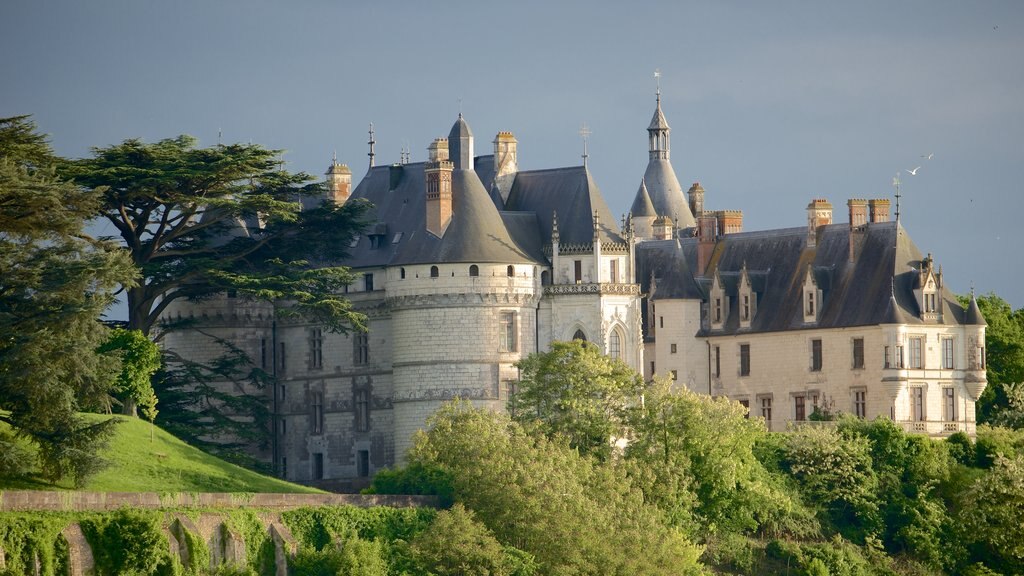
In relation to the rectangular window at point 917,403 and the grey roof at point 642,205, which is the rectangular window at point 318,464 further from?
the grey roof at point 642,205

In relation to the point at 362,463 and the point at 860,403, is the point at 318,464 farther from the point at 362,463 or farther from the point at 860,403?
the point at 860,403

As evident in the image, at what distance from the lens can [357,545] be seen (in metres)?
61.4

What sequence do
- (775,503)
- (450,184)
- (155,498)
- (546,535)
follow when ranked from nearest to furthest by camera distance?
(155,498)
(546,535)
(775,503)
(450,184)

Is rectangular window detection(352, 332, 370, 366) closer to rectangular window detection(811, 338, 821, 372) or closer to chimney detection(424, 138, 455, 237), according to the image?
chimney detection(424, 138, 455, 237)

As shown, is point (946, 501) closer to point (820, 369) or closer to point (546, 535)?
point (820, 369)

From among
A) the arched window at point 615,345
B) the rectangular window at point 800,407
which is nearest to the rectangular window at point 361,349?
the arched window at point 615,345

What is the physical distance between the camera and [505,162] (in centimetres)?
8369

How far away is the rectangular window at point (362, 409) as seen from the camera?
8188 centimetres

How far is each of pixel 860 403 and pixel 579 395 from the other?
12169mm

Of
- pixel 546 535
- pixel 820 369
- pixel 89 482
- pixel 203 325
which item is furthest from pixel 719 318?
pixel 89 482

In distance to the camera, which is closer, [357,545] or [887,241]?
[357,545]

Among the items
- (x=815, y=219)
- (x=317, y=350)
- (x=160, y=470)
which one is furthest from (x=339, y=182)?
(x=160, y=470)

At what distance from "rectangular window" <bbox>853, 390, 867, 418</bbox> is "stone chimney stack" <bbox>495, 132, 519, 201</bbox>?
1214 cm

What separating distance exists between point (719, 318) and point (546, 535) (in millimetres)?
20956
